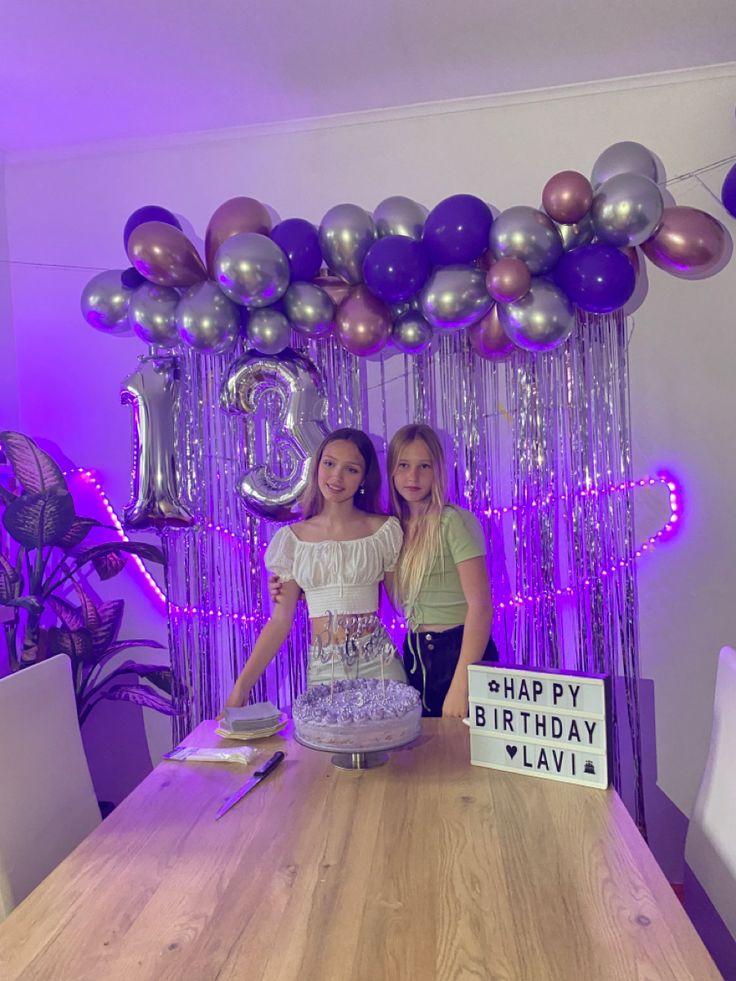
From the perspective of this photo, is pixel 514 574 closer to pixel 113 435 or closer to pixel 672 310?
pixel 672 310

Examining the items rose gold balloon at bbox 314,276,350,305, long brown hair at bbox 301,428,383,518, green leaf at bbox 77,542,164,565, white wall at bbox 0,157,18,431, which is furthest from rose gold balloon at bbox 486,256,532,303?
white wall at bbox 0,157,18,431

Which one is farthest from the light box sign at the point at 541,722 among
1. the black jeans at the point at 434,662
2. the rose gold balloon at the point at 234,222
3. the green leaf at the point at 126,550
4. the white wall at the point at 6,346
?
the white wall at the point at 6,346

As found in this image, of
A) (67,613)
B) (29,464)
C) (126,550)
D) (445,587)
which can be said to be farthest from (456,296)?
(67,613)

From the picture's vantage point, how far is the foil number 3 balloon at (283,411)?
253cm

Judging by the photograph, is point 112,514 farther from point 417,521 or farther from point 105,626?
point 417,521

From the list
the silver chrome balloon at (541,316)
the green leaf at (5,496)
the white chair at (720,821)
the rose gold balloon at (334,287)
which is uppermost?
the rose gold balloon at (334,287)

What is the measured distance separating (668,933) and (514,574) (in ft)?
5.57

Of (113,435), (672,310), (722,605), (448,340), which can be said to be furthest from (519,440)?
(113,435)

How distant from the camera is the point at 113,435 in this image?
303cm

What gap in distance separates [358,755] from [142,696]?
4.02ft

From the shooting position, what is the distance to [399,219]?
95.0 inches

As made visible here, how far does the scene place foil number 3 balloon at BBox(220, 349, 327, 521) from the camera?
8.31ft

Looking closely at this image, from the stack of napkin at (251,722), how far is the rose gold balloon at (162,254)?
1.25 m

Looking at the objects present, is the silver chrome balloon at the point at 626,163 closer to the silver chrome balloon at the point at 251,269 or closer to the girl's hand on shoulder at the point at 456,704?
the silver chrome balloon at the point at 251,269
